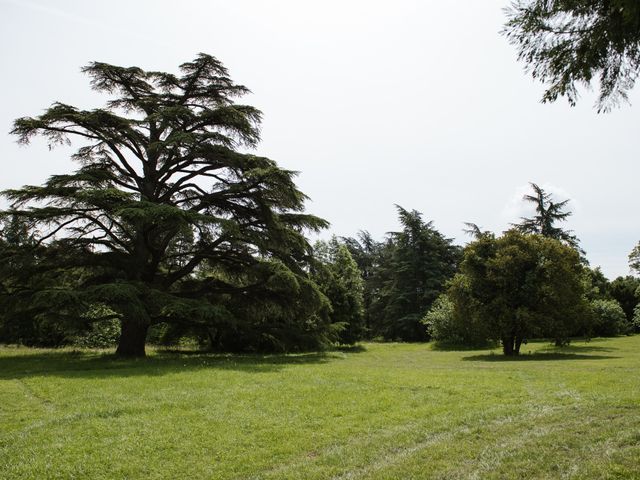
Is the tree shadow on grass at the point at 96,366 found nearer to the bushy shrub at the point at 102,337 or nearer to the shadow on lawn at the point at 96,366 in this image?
the shadow on lawn at the point at 96,366

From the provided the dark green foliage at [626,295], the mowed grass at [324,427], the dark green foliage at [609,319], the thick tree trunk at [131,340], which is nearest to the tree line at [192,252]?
the thick tree trunk at [131,340]

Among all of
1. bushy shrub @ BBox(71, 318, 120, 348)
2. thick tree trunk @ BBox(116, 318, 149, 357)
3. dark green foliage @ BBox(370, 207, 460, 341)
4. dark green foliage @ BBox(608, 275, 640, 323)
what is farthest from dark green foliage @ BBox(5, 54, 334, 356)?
dark green foliage @ BBox(608, 275, 640, 323)

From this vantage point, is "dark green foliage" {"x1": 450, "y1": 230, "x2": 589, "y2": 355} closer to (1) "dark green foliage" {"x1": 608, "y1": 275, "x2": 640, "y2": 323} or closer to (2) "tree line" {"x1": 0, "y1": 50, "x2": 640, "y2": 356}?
(2) "tree line" {"x1": 0, "y1": 50, "x2": 640, "y2": 356}

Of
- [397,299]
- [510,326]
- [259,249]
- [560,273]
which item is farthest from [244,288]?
[397,299]

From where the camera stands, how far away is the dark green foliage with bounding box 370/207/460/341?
4778 cm

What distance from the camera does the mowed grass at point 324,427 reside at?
6.03 m

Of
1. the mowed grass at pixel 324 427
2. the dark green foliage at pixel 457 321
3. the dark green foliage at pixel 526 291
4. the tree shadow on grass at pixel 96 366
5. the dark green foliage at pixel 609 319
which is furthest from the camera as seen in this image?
the dark green foliage at pixel 609 319

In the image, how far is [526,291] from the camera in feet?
79.1

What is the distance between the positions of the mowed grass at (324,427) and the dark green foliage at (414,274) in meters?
34.3

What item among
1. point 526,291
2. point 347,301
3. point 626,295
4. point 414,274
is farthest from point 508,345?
point 626,295

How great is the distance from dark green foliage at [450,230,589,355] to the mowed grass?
10.3 metres

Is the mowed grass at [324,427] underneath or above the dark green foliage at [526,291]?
underneath

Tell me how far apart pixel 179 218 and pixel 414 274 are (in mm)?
34965

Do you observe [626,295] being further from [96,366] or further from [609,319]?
[96,366]
